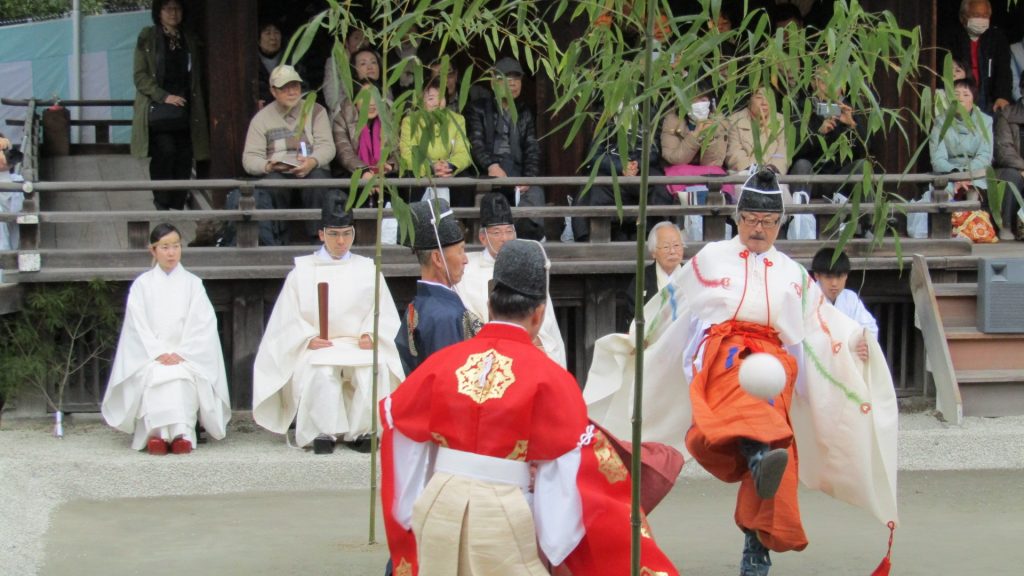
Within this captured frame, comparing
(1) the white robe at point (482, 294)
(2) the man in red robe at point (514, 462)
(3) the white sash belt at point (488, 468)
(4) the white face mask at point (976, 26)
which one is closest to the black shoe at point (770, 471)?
(2) the man in red robe at point (514, 462)

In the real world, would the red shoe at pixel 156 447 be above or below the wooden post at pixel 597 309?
below

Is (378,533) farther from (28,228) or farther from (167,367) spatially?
(28,228)

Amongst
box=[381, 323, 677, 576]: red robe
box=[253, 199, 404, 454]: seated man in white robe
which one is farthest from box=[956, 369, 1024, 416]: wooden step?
box=[381, 323, 677, 576]: red robe

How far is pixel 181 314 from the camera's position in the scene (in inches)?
324

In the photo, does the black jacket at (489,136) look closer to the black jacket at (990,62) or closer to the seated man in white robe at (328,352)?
the seated man in white robe at (328,352)

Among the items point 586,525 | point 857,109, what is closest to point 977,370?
point 857,109

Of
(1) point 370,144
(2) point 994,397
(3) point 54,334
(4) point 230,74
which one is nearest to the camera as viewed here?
(3) point 54,334

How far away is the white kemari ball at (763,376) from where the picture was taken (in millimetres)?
4242

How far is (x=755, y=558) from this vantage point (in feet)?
Answer: 17.4

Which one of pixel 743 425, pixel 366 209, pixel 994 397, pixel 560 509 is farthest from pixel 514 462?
pixel 994 397

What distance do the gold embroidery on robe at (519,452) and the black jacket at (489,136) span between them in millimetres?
5587

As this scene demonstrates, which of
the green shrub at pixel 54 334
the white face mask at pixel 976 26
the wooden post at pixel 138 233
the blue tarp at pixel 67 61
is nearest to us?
the green shrub at pixel 54 334

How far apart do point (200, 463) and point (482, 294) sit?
1.84 meters

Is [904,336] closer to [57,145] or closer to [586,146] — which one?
[586,146]
